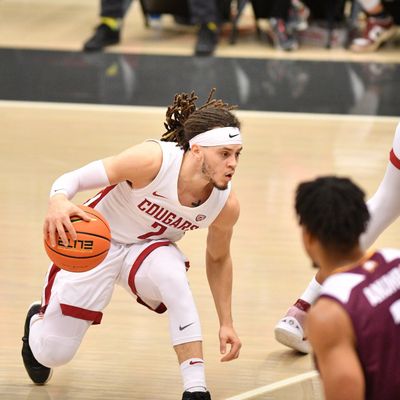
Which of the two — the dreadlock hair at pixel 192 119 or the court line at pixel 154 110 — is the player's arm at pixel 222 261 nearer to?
the dreadlock hair at pixel 192 119

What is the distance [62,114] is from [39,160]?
40.8 inches

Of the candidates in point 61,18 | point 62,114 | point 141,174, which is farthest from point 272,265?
point 61,18

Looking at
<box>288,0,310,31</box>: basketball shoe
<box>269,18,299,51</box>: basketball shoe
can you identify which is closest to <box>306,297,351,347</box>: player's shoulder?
<box>269,18,299,51</box>: basketball shoe

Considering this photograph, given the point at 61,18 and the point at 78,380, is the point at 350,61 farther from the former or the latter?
the point at 78,380

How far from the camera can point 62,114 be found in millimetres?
7203

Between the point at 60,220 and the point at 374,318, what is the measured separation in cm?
138

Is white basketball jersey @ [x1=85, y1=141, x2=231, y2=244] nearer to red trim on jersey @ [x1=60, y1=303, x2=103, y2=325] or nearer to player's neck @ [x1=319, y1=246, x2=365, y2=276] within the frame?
red trim on jersey @ [x1=60, y1=303, x2=103, y2=325]

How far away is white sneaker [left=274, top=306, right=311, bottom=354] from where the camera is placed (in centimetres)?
407

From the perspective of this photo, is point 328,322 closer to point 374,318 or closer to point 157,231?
point 374,318

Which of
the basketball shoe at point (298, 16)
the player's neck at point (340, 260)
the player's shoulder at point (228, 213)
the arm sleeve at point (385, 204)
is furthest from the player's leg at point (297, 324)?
the basketball shoe at point (298, 16)

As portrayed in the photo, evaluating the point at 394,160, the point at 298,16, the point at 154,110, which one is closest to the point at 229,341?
the point at 394,160

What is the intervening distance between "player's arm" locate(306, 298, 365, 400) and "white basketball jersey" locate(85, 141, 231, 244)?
1.43m

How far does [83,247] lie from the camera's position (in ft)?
11.1

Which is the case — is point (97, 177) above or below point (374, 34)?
above
